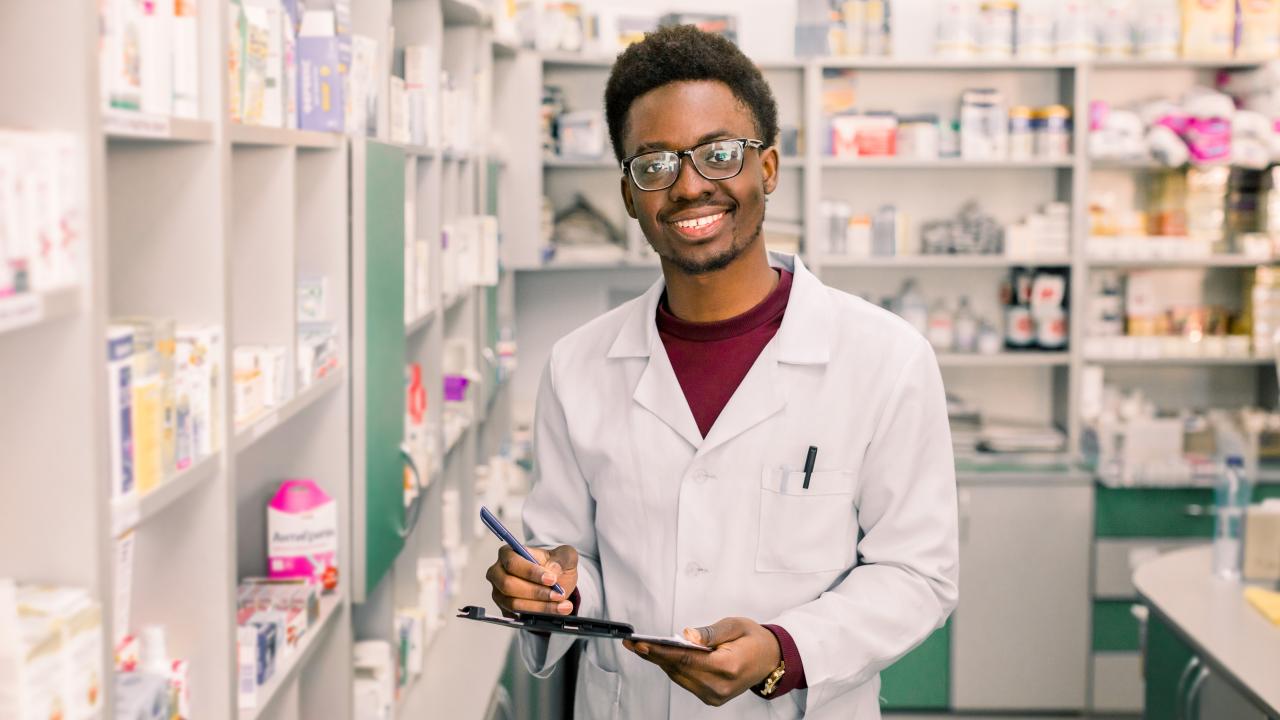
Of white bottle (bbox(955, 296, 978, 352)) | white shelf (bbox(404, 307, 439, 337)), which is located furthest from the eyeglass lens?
white bottle (bbox(955, 296, 978, 352))

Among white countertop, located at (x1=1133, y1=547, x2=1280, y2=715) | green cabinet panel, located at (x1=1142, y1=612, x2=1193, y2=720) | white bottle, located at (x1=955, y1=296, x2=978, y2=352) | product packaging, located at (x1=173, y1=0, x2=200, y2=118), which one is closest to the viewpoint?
product packaging, located at (x1=173, y1=0, x2=200, y2=118)

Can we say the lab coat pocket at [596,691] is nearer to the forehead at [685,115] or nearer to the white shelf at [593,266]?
the forehead at [685,115]

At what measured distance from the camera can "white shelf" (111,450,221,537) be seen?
4.81 feet

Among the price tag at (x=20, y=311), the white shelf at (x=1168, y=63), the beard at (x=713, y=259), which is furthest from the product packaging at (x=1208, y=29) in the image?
the price tag at (x=20, y=311)

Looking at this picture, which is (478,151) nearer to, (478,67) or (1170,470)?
(478,67)

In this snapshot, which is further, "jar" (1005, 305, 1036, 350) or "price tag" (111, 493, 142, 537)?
"jar" (1005, 305, 1036, 350)

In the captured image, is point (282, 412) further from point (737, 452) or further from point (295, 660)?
point (737, 452)

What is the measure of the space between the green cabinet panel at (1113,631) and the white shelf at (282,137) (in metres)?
3.80

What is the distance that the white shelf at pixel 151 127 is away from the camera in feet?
4.66

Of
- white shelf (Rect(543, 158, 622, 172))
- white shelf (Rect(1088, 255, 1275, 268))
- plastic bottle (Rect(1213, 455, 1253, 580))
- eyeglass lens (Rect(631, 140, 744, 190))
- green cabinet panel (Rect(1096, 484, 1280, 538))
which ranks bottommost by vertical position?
green cabinet panel (Rect(1096, 484, 1280, 538))

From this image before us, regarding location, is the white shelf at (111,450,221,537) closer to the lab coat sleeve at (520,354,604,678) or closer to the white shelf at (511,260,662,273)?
the lab coat sleeve at (520,354,604,678)

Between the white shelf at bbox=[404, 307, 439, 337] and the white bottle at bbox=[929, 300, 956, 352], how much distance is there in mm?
2717

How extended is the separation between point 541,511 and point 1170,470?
12.5ft

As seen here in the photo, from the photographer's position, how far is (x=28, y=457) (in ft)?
4.51
